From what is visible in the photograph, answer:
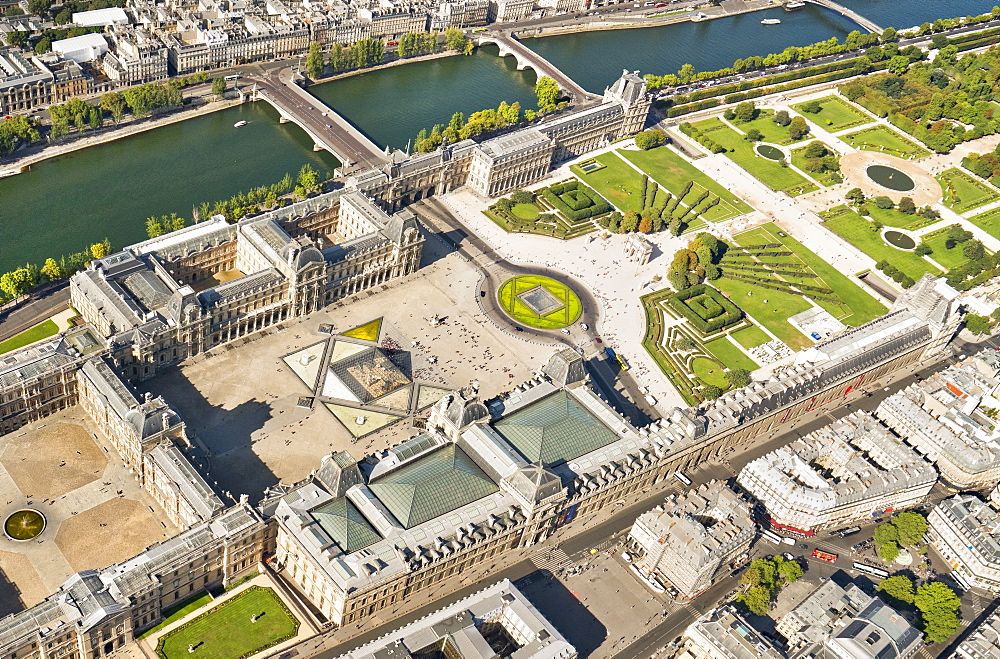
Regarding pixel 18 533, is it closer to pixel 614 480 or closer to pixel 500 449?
pixel 500 449

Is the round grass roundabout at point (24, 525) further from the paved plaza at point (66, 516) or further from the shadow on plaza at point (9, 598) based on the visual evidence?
the shadow on plaza at point (9, 598)

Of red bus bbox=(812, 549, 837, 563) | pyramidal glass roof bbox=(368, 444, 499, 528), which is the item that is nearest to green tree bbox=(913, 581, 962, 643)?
red bus bbox=(812, 549, 837, 563)

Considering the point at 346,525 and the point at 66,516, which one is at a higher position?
the point at 346,525

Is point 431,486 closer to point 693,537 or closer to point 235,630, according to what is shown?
point 235,630

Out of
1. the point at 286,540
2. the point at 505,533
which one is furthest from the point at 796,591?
the point at 286,540

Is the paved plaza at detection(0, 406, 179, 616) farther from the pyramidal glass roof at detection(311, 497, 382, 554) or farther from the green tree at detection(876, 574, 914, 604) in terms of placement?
the green tree at detection(876, 574, 914, 604)

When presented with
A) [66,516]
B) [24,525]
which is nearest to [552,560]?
[66,516]
